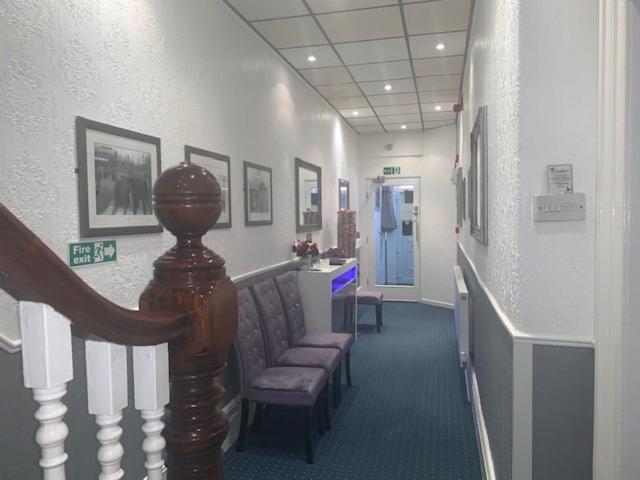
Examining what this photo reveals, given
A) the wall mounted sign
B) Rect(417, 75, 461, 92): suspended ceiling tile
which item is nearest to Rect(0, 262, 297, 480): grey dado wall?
the wall mounted sign

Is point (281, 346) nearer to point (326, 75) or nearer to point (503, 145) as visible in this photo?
point (503, 145)

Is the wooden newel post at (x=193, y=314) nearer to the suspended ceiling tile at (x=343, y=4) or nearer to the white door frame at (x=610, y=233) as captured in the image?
the white door frame at (x=610, y=233)

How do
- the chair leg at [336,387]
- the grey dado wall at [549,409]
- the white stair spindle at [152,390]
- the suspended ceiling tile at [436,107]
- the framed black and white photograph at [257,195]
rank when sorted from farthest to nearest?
the suspended ceiling tile at [436,107], the chair leg at [336,387], the framed black and white photograph at [257,195], the grey dado wall at [549,409], the white stair spindle at [152,390]

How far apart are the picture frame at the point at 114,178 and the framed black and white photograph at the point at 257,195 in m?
1.05

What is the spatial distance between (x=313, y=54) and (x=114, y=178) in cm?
258

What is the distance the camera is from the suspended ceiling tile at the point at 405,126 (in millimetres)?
7135

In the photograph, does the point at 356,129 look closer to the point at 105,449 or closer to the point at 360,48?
the point at 360,48

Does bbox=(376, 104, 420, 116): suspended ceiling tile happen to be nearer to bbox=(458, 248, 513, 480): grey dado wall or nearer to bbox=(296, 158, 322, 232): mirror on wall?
bbox=(296, 158, 322, 232): mirror on wall

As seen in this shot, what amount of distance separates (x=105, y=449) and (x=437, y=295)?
7213 millimetres

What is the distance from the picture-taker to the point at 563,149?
1.63 metres

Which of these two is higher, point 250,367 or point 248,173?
point 248,173

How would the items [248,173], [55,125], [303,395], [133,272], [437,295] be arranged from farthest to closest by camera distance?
[437,295] → [248,173] → [303,395] → [133,272] → [55,125]

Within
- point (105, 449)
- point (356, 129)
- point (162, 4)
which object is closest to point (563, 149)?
point (105, 449)

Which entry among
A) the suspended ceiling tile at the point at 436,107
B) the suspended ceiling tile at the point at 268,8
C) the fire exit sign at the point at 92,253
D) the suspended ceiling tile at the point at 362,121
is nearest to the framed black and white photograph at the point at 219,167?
the fire exit sign at the point at 92,253
